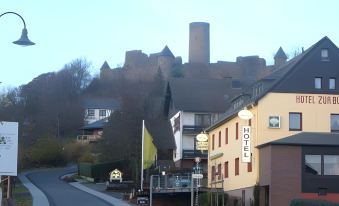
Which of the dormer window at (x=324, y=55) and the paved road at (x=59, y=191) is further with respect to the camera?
the paved road at (x=59, y=191)

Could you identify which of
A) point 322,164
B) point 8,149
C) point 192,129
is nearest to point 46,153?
point 192,129

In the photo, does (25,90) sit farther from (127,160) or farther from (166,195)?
(166,195)

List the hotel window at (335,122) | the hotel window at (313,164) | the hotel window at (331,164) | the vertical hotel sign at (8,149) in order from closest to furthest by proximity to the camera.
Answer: the vertical hotel sign at (8,149), the hotel window at (313,164), the hotel window at (331,164), the hotel window at (335,122)

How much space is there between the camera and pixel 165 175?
55.4 metres

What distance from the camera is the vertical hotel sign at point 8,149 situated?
25.2 meters

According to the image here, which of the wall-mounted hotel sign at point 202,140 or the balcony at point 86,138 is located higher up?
the balcony at point 86,138

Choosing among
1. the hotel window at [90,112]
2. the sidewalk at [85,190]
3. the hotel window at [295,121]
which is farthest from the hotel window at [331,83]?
the hotel window at [90,112]

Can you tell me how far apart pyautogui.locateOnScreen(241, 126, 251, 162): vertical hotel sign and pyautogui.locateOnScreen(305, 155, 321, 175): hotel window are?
4.48 meters

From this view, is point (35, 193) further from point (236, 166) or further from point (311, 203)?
point (311, 203)

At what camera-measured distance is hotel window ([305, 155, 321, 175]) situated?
4350 cm

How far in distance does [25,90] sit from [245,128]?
85.0 meters

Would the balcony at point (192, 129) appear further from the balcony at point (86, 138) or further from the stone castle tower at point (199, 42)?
the stone castle tower at point (199, 42)

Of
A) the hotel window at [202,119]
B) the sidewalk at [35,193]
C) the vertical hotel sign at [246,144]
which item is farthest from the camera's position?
the hotel window at [202,119]

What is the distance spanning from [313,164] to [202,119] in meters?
33.2
